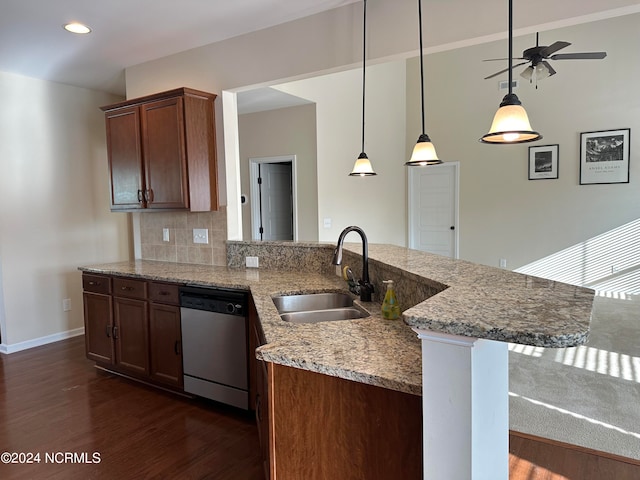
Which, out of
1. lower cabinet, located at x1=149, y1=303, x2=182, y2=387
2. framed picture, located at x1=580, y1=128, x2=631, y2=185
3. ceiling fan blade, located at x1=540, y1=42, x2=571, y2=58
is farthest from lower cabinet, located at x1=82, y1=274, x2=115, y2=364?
framed picture, located at x1=580, y1=128, x2=631, y2=185

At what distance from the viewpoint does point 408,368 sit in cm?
119

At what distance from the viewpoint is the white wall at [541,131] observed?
18.6ft

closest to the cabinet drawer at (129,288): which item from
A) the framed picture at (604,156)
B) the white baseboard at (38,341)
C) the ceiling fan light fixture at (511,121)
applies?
the white baseboard at (38,341)

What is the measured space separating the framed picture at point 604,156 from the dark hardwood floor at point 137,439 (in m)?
4.93

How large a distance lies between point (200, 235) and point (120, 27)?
1663mm

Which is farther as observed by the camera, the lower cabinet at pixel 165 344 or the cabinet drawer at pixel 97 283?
the cabinet drawer at pixel 97 283

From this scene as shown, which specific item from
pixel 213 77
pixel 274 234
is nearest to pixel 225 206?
pixel 213 77

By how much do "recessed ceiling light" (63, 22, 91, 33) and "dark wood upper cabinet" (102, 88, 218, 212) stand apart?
572mm

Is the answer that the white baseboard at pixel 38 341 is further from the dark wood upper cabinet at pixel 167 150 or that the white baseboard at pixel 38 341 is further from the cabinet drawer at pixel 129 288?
the dark wood upper cabinet at pixel 167 150

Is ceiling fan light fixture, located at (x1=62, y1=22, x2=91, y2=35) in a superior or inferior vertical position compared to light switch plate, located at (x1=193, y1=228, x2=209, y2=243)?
superior

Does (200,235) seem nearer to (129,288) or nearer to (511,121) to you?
(129,288)

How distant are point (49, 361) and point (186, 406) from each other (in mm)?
1785

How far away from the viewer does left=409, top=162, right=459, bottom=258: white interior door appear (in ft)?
22.6

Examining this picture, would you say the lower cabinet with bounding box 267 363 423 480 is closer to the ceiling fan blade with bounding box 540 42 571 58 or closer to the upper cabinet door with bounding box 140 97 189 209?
the upper cabinet door with bounding box 140 97 189 209
